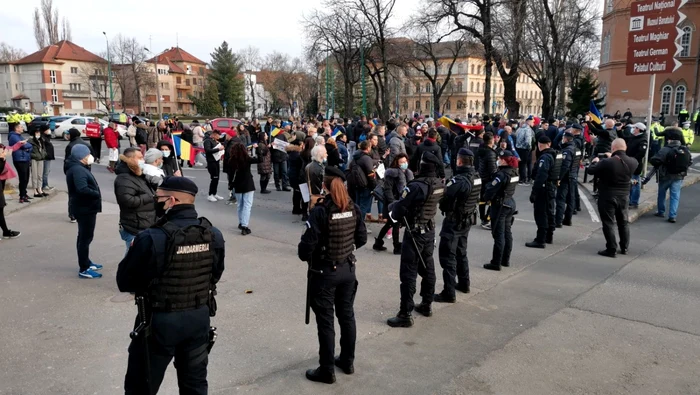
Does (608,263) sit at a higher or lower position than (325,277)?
lower

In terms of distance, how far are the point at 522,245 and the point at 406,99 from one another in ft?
326

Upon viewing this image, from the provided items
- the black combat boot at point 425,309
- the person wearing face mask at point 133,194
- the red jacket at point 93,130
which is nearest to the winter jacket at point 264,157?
the person wearing face mask at point 133,194

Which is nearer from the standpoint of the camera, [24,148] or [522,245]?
[522,245]

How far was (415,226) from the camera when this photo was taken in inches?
229

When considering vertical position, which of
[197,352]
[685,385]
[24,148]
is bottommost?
[685,385]

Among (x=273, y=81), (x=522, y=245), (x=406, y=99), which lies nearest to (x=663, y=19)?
(x=522, y=245)

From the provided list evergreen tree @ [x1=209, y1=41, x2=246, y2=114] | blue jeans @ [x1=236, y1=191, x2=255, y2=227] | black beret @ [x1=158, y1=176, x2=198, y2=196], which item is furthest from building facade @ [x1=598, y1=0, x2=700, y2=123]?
evergreen tree @ [x1=209, y1=41, x2=246, y2=114]

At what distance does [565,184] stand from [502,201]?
3.11m

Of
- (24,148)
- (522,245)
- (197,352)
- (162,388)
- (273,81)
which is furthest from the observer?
(273,81)

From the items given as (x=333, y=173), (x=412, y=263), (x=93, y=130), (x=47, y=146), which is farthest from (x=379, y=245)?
(x=93, y=130)

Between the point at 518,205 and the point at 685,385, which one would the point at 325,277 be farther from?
the point at 518,205

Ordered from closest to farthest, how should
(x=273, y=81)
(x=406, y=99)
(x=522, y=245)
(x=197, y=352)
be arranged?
1. (x=197, y=352)
2. (x=522, y=245)
3. (x=273, y=81)
4. (x=406, y=99)

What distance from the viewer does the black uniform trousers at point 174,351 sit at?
3.41 metres

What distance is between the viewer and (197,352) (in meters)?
3.60
